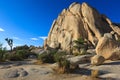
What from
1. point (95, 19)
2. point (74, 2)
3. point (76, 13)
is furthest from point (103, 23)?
point (74, 2)

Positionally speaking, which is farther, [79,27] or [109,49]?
[79,27]

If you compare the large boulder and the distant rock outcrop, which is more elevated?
the distant rock outcrop

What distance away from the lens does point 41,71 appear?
19938mm

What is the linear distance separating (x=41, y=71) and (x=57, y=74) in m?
1.90

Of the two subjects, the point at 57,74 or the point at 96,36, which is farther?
the point at 96,36

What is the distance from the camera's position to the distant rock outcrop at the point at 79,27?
58344 millimetres

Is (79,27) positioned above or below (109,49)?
above

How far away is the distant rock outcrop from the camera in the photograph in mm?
58344

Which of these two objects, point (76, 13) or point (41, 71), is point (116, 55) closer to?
point (41, 71)

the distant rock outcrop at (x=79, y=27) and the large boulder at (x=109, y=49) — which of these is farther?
the distant rock outcrop at (x=79, y=27)

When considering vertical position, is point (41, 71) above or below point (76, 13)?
below

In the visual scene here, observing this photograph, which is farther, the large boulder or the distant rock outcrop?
the distant rock outcrop

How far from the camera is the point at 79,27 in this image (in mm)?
60781

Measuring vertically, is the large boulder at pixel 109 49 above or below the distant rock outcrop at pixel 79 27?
below
